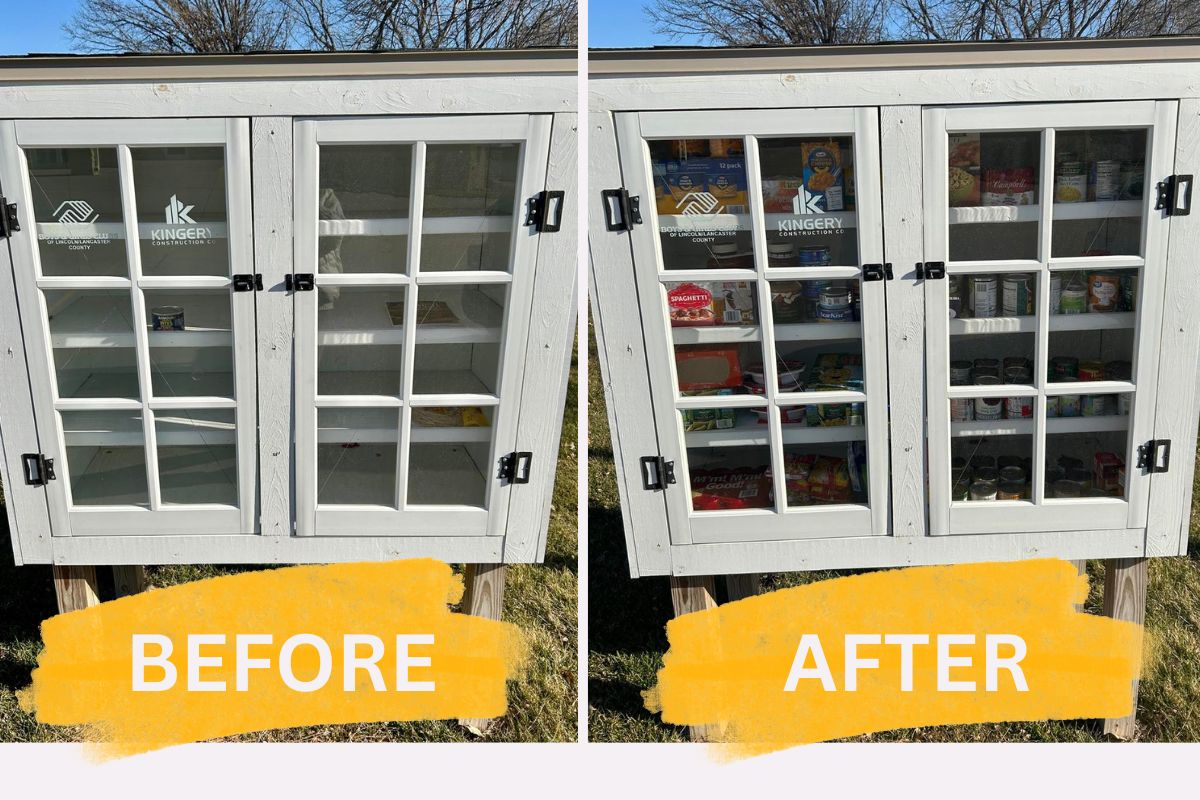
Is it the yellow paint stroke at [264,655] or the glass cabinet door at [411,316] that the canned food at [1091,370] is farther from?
the yellow paint stroke at [264,655]

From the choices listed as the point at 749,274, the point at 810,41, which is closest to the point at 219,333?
the point at 749,274

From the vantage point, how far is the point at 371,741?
293 centimetres

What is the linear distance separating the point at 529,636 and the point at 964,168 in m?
1.75

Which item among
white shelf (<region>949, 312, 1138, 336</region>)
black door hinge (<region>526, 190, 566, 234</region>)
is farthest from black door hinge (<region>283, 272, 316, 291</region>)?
white shelf (<region>949, 312, 1138, 336</region>)

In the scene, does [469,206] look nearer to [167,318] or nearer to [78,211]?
[167,318]

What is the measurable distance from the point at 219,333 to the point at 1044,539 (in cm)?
210

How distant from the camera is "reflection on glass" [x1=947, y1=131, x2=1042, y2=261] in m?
2.45

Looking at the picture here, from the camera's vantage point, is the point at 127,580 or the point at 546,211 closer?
the point at 546,211

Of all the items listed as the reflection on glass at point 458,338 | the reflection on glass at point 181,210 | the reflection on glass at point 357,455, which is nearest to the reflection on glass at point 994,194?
the reflection on glass at point 458,338

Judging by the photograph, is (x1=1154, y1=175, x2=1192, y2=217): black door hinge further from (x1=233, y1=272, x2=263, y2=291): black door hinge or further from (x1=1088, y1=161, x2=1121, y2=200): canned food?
(x1=233, y1=272, x2=263, y2=291): black door hinge

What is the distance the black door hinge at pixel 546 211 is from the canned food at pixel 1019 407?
1.20m

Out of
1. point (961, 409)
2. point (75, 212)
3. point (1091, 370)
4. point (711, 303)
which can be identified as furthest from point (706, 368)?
point (75, 212)

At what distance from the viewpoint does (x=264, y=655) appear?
2.87 metres

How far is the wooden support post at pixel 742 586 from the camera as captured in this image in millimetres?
2959
